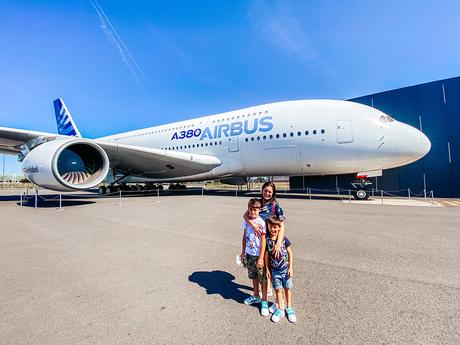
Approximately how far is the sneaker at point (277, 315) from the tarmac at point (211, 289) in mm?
60

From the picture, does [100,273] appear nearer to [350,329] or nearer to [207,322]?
[207,322]

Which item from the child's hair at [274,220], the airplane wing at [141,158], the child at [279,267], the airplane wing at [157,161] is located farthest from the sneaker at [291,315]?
the airplane wing at [157,161]

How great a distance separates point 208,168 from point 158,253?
32.7 feet

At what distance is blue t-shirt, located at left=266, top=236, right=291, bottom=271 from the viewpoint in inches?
80.5

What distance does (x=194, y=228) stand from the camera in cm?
545

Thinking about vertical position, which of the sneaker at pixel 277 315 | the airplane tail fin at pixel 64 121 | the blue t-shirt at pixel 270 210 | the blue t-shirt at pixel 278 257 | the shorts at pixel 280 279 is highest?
the airplane tail fin at pixel 64 121

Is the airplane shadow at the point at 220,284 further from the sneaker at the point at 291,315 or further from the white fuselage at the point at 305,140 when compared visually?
the white fuselage at the point at 305,140

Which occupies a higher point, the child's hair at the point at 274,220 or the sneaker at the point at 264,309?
the child's hair at the point at 274,220

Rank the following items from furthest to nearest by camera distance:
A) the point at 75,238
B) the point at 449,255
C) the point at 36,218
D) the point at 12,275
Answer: the point at 36,218
the point at 75,238
the point at 449,255
the point at 12,275

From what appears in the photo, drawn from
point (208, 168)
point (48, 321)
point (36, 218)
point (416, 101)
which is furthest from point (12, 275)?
point (416, 101)

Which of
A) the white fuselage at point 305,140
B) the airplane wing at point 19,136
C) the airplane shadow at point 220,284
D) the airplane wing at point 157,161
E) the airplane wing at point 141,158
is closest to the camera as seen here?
the airplane shadow at point 220,284

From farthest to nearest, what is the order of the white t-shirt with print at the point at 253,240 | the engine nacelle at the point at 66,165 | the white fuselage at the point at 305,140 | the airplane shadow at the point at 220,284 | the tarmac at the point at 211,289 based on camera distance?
1. the white fuselage at the point at 305,140
2. the engine nacelle at the point at 66,165
3. the airplane shadow at the point at 220,284
4. the white t-shirt with print at the point at 253,240
5. the tarmac at the point at 211,289

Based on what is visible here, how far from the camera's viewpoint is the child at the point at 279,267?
202cm

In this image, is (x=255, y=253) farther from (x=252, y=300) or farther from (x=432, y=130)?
(x=432, y=130)
